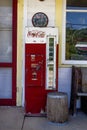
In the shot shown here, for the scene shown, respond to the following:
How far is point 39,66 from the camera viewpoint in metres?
6.26

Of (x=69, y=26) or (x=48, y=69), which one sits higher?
(x=69, y=26)

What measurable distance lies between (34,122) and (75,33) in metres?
2.19

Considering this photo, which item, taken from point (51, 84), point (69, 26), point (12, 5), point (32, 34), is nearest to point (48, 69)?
point (51, 84)

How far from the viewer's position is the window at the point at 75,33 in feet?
22.8

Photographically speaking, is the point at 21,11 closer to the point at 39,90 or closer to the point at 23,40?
the point at 23,40

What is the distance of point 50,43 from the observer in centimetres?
631

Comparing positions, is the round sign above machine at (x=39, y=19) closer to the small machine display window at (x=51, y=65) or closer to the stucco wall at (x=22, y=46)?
the stucco wall at (x=22, y=46)

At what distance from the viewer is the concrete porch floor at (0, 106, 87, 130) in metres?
5.71

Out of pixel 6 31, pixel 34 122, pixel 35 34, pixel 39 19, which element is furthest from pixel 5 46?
pixel 34 122

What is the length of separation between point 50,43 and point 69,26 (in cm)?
91

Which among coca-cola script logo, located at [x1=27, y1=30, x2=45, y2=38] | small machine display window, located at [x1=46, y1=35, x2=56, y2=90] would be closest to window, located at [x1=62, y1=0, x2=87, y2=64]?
small machine display window, located at [x1=46, y1=35, x2=56, y2=90]

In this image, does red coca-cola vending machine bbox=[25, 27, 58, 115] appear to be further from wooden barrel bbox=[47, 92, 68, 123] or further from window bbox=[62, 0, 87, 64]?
window bbox=[62, 0, 87, 64]

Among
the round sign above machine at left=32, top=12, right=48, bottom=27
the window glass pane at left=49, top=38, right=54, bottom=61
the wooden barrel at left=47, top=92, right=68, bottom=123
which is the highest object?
the round sign above machine at left=32, top=12, right=48, bottom=27

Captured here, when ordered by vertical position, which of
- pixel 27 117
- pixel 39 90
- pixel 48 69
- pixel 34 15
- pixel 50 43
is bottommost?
pixel 27 117
